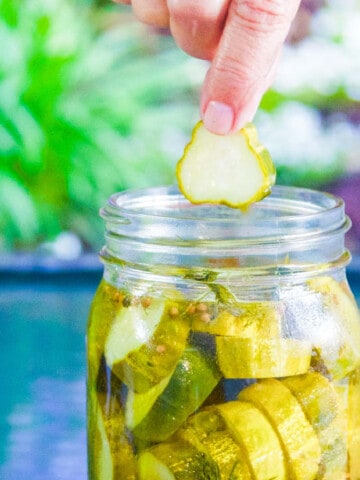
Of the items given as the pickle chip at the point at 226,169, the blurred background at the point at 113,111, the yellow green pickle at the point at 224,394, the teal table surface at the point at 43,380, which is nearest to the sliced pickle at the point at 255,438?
the yellow green pickle at the point at 224,394

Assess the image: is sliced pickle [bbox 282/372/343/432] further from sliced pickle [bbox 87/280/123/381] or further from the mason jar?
sliced pickle [bbox 87/280/123/381]

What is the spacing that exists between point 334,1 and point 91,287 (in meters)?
0.75

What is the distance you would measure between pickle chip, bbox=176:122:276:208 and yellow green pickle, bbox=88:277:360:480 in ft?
0.18

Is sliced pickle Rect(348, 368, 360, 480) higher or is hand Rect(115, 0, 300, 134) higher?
hand Rect(115, 0, 300, 134)

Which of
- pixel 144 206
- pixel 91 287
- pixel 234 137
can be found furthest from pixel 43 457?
pixel 91 287

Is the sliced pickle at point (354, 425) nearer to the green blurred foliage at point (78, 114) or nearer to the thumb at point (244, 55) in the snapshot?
the thumb at point (244, 55)

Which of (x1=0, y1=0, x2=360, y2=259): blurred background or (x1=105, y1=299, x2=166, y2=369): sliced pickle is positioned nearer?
(x1=105, y1=299, x2=166, y2=369): sliced pickle

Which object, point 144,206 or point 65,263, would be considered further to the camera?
point 65,263

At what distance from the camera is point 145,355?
420 millimetres

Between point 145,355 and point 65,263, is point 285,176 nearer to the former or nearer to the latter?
point 65,263

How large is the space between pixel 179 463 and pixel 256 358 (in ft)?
0.21

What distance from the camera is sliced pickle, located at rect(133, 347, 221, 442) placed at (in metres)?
0.40

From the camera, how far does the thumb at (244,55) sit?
0.34 meters

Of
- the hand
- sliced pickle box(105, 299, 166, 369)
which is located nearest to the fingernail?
the hand
